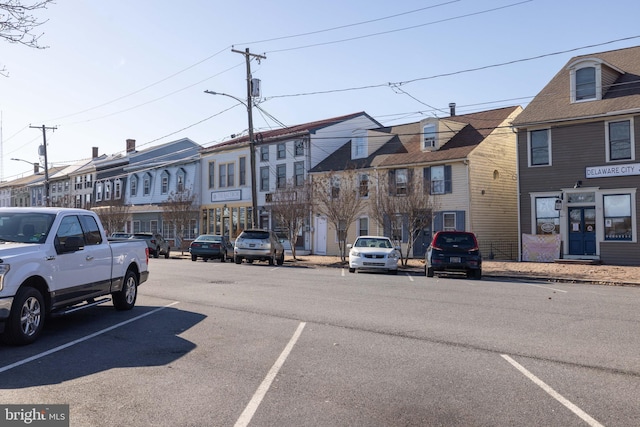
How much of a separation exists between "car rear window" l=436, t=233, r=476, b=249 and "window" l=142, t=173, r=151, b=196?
3808cm

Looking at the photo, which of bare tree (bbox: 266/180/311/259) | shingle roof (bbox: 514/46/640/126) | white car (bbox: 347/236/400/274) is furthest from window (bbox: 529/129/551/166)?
bare tree (bbox: 266/180/311/259)

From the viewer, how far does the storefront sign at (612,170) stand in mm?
23016

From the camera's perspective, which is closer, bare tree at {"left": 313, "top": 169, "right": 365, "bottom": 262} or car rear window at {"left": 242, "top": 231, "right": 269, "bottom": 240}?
car rear window at {"left": 242, "top": 231, "right": 269, "bottom": 240}

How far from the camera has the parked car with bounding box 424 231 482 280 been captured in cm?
1933

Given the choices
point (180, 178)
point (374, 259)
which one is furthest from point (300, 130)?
point (374, 259)

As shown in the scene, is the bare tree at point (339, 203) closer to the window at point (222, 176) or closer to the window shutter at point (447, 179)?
the window shutter at point (447, 179)

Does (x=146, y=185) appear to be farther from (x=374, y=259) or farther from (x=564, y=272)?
(x=564, y=272)

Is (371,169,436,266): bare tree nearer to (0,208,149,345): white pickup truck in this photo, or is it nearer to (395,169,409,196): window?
(395,169,409,196): window

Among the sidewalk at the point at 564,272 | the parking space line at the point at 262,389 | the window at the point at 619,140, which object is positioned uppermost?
the window at the point at 619,140

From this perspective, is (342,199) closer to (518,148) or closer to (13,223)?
(518,148)

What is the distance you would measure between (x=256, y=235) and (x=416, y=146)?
12527mm

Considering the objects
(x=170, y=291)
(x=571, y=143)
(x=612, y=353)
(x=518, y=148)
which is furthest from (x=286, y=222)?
(x=612, y=353)

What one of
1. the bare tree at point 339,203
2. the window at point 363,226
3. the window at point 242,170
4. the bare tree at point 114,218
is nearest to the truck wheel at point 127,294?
the bare tree at point 339,203

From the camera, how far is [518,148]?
86.8ft
